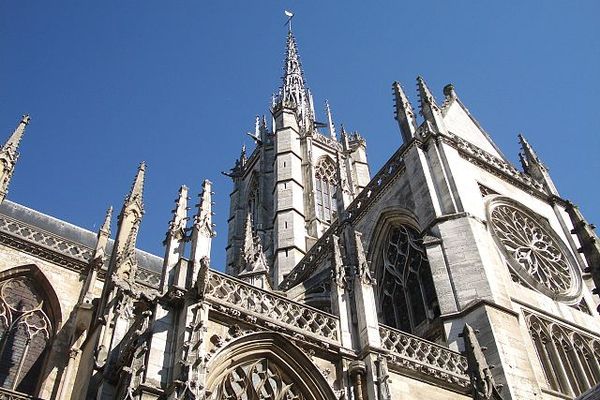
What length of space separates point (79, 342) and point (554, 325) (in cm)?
1048

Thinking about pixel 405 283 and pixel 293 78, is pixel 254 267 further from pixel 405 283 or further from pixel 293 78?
pixel 293 78

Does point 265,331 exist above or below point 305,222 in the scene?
below

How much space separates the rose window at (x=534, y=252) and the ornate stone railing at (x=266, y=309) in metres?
6.40

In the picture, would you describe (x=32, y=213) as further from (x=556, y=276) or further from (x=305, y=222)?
(x=556, y=276)

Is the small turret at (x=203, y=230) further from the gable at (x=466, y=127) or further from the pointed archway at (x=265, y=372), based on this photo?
the gable at (x=466, y=127)

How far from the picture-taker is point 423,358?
10445 mm

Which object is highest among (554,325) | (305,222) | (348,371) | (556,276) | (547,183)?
(305,222)

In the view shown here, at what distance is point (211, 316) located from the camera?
8.43 metres

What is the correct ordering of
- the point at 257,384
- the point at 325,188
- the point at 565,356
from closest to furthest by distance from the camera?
1. the point at 257,384
2. the point at 565,356
3. the point at 325,188

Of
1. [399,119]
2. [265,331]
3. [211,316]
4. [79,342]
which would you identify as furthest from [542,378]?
[79,342]

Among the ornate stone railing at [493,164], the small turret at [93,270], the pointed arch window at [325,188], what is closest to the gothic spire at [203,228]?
the small turret at [93,270]

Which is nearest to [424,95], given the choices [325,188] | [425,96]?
[425,96]

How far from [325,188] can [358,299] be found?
21.4m

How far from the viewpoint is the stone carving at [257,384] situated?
318 inches
